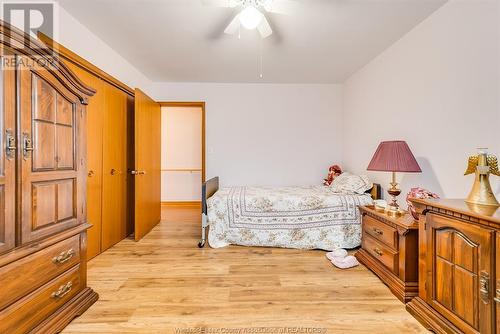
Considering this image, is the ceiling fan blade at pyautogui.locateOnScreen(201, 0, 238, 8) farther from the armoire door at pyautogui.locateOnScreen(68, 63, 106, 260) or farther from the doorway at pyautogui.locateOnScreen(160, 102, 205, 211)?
the doorway at pyautogui.locateOnScreen(160, 102, 205, 211)

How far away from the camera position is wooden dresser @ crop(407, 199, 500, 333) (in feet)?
3.90

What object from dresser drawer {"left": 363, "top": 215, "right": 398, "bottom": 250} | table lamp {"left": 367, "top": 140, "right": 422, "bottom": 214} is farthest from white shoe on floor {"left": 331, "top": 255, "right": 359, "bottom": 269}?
table lamp {"left": 367, "top": 140, "right": 422, "bottom": 214}

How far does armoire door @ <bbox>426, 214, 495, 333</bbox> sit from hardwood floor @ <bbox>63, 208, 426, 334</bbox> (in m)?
0.30

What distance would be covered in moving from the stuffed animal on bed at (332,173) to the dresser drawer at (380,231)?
4.73ft

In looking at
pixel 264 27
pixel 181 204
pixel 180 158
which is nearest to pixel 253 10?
pixel 264 27

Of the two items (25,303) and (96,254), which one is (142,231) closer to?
(96,254)

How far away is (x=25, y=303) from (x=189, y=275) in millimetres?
1167

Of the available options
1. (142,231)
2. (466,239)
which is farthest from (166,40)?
(466,239)

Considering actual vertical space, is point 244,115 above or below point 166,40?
below

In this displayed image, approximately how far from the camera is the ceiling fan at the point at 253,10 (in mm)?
1812

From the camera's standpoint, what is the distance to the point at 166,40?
2674 mm

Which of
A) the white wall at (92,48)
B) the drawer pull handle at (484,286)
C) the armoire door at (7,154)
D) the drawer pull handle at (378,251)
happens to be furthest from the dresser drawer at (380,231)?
the white wall at (92,48)

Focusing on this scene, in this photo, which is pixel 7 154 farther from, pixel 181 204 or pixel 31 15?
pixel 181 204

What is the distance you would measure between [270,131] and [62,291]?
11.4ft
